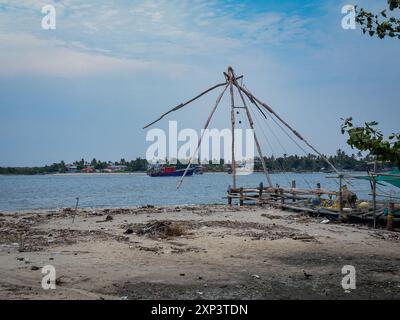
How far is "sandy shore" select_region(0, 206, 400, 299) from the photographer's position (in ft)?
27.0

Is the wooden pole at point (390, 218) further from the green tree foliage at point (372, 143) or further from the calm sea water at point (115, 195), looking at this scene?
the green tree foliage at point (372, 143)

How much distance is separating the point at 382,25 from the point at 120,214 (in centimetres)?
1664

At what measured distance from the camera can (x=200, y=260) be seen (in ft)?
35.8

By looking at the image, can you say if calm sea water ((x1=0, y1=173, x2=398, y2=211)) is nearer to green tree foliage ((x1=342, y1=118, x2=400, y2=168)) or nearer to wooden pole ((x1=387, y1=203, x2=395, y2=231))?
wooden pole ((x1=387, y1=203, x2=395, y2=231))

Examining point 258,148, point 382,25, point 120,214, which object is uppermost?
point 382,25

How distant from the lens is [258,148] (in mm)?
24531

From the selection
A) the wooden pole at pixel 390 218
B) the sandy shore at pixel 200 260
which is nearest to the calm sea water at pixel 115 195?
the wooden pole at pixel 390 218

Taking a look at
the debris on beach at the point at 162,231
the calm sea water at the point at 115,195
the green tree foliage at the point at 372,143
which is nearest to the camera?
the green tree foliage at the point at 372,143

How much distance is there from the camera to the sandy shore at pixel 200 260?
823 cm

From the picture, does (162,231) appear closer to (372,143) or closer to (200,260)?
(200,260)

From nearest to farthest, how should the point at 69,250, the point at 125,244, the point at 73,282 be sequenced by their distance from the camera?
the point at 73,282 < the point at 69,250 < the point at 125,244
